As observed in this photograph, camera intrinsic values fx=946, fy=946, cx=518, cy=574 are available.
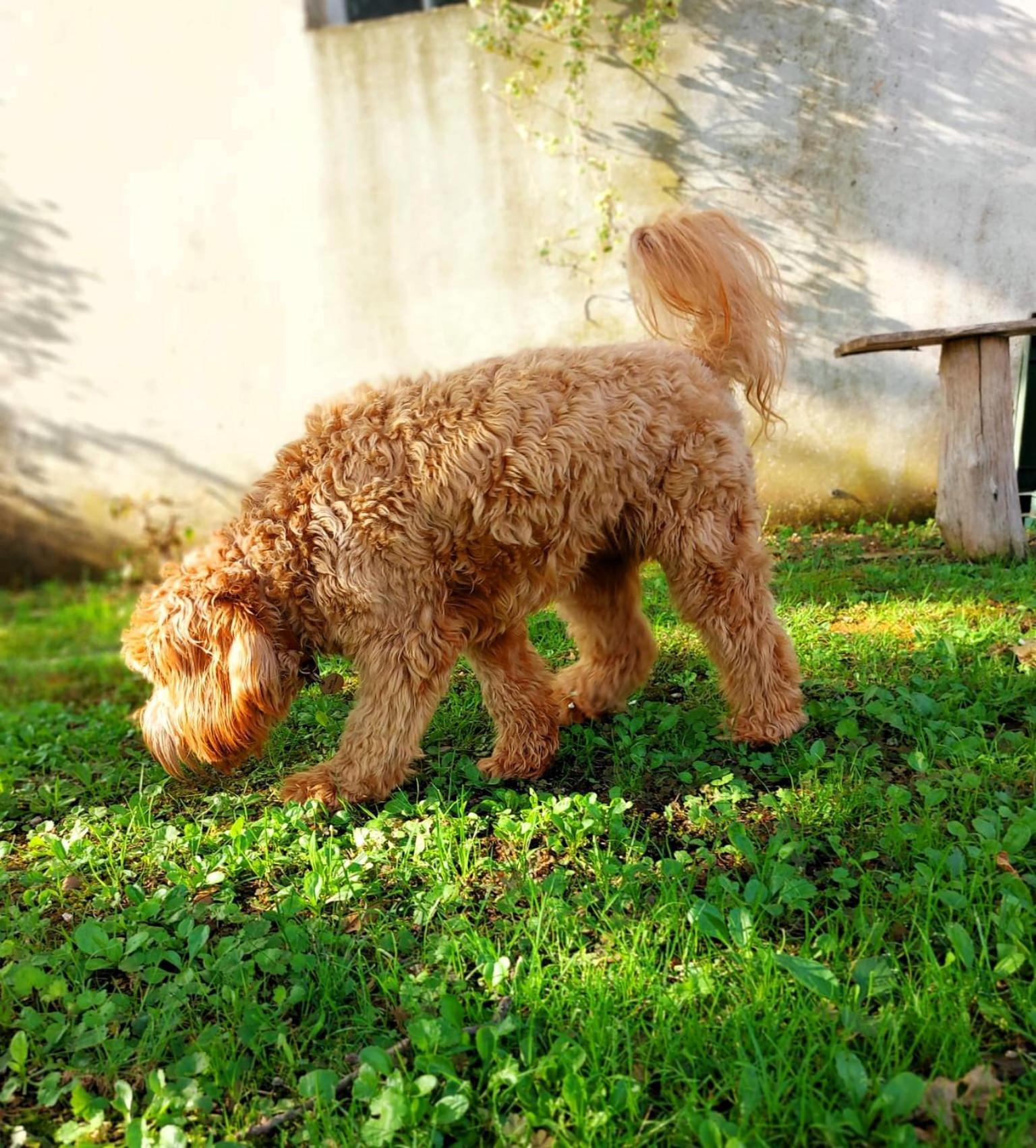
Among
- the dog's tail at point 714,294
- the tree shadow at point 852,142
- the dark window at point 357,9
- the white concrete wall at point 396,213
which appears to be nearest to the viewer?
the dog's tail at point 714,294

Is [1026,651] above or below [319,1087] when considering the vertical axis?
below

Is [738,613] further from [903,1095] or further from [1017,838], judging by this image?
[903,1095]

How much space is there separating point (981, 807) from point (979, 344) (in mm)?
2982

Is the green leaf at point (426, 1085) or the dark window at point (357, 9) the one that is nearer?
the green leaf at point (426, 1085)

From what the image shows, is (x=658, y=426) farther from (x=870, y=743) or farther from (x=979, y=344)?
(x=979, y=344)

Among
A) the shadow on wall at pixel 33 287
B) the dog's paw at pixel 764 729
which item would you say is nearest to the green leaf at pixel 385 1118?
the dog's paw at pixel 764 729

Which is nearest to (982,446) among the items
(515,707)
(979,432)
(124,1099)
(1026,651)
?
(979,432)

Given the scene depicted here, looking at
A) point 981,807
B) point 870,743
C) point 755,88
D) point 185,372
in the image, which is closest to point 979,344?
point 755,88

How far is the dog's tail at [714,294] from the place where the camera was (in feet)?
11.5

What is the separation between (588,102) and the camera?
6168mm

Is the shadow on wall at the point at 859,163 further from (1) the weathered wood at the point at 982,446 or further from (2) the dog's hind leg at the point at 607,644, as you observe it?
(2) the dog's hind leg at the point at 607,644

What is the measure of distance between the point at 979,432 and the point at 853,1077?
398cm

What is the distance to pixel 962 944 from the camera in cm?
220

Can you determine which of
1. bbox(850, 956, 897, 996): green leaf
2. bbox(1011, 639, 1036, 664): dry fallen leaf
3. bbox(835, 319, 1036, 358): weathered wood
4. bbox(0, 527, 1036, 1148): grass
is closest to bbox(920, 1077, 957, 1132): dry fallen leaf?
bbox(0, 527, 1036, 1148): grass
